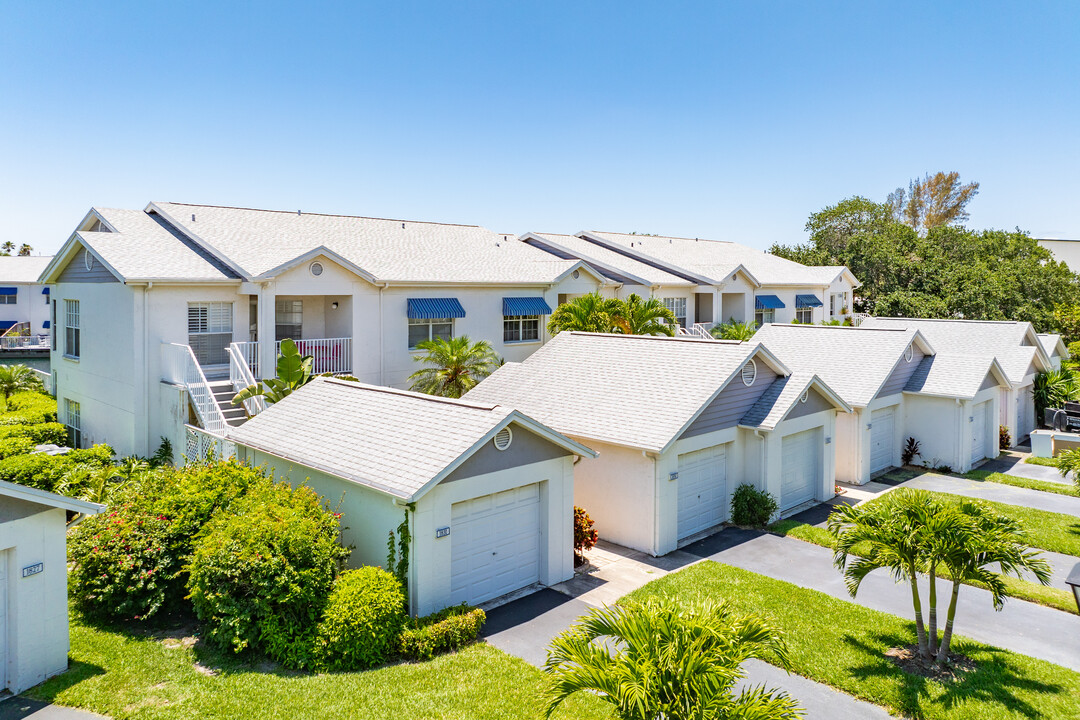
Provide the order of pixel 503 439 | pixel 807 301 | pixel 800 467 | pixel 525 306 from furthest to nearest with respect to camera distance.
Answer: pixel 807 301, pixel 525 306, pixel 800 467, pixel 503 439

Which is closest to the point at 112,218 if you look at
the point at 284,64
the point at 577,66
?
the point at 284,64

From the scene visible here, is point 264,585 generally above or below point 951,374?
below

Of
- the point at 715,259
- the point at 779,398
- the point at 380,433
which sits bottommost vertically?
the point at 380,433

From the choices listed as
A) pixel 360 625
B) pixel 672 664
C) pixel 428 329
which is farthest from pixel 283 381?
pixel 672 664

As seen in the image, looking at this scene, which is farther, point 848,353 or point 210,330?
point 848,353

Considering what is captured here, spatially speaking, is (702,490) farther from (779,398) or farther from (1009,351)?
(1009,351)

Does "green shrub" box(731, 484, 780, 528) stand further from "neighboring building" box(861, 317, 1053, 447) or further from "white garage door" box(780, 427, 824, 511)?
"neighboring building" box(861, 317, 1053, 447)

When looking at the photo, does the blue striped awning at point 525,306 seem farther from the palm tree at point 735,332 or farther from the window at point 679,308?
the window at point 679,308

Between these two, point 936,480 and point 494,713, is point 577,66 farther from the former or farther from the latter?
point 494,713
